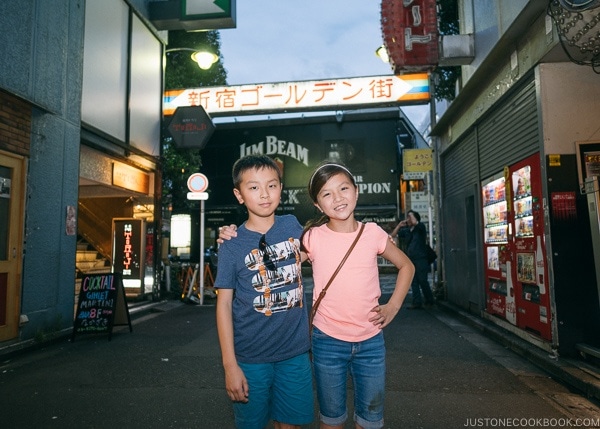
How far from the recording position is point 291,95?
15.4 m

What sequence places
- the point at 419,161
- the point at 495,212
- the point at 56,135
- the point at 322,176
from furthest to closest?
the point at 419,161 < the point at 495,212 < the point at 56,135 < the point at 322,176

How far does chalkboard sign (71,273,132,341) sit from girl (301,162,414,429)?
552 centimetres

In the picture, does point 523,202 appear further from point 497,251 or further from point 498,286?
point 498,286

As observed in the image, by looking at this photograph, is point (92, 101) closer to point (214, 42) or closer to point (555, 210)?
point (555, 210)

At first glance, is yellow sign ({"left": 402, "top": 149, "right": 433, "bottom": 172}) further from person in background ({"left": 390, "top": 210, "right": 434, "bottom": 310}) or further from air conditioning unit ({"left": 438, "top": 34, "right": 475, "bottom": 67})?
air conditioning unit ({"left": 438, "top": 34, "right": 475, "bottom": 67})

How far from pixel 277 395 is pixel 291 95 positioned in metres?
14.3

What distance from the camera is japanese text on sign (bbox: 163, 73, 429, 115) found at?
14820 millimetres

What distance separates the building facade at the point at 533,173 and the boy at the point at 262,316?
342cm

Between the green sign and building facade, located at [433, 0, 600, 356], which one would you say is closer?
building facade, located at [433, 0, 600, 356]

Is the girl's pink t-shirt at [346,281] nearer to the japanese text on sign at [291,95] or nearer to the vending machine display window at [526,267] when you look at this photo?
the vending machine display window at [526,267]

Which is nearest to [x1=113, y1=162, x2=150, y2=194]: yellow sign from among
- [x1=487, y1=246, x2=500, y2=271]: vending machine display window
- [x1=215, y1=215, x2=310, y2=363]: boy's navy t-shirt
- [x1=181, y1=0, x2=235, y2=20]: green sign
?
[x1=181, y1=0, x2=235, y2=20]: green sign

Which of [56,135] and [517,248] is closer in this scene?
[517,248]

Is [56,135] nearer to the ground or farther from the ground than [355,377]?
farther from the ground

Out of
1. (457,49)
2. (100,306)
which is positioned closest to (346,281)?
(100,306)
